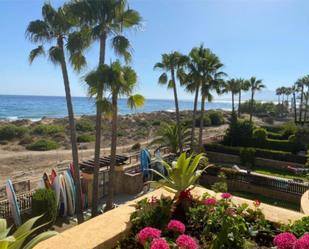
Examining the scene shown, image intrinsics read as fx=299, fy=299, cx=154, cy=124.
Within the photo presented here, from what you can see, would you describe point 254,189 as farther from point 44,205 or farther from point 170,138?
point 44,205

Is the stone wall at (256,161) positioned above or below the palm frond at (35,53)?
below

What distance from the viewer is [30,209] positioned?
12.1 metres

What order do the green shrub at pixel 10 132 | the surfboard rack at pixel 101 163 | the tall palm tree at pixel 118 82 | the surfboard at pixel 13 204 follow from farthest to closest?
1. the green shrub at pixel 10 132
2. the surfboard rack at pixel 101 163
3. the surfboard at pixel 13 204
4. the tall palm tree at pixel 118 82

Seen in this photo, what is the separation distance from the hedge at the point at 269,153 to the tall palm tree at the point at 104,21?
15.6m

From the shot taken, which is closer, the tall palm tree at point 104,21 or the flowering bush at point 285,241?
the flowering bush at point 285,241

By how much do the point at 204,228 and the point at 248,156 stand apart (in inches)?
792

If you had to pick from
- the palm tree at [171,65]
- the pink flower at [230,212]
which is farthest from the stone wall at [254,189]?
the pink flower at [230,212]

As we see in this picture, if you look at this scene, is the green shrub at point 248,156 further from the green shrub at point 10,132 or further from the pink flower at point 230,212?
the green shrub at point 10,132

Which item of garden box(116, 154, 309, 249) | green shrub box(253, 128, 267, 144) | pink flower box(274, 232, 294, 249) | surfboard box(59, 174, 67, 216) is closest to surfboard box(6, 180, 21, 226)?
surfboard box(59, 174, 67, 216)

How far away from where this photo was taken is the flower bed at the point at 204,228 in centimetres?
314

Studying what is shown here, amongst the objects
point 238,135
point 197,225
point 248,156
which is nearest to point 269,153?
point 248,156

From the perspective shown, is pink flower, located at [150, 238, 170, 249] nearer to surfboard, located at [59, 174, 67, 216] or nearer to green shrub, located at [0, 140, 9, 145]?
surfboard, located at [59, 174, 67, 216]

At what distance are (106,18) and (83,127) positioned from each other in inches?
1511

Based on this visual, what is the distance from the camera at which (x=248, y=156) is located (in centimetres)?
2303
